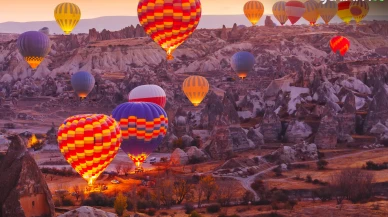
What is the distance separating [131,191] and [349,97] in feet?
63.3

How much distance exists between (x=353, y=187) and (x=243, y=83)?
157 feet

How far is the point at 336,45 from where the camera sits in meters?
87.6

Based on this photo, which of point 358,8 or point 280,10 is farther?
point 280,10

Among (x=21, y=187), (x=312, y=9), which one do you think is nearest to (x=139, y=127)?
(x=21, y=187)

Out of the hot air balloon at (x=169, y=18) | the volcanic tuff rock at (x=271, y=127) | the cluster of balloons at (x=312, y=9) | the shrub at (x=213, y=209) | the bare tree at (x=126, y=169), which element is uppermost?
the cluster of balloons at (x=312, y=9)

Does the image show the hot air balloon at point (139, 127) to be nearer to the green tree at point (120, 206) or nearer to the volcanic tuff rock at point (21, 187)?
the green tree at point (120, 206)

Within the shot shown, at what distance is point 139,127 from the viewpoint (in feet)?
113

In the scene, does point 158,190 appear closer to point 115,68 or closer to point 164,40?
point 164,40

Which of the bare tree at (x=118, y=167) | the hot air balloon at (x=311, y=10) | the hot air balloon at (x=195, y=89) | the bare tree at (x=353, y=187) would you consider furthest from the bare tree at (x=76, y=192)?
the hot air balloon at (x=311, y=10)

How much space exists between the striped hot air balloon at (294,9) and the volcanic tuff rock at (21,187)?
8834cm

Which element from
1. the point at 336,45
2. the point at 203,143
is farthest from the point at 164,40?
the point at 336,45

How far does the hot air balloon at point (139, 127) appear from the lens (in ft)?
113

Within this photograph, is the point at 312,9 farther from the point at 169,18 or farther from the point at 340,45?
the point at 169,18

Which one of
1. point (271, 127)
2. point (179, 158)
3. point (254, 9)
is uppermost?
point (254, 9)
